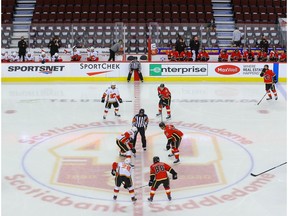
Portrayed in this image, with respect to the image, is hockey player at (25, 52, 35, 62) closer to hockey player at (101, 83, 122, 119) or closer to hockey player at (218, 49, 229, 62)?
hockey player at (101, 83, 122, 119)

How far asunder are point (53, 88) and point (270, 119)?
294 inches

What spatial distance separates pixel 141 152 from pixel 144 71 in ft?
26.5

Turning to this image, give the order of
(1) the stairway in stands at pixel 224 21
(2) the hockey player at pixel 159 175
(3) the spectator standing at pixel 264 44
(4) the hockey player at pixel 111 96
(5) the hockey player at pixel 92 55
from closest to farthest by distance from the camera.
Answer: (2) the hockey player at pixel 159 175 < (4) the hockey player at pixel 111 96 < (5) the hockey player at pixel 92 55 < (3) the spectator standing at pixel 264 44 < (1) the stairway in stands at pixel 224 21

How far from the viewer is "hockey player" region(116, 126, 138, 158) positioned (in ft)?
35.6

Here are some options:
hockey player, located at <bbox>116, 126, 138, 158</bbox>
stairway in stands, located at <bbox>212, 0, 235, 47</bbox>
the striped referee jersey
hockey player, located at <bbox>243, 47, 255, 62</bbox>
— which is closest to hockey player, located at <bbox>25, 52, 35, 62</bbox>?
stairway in stands, located at <bbox>212, 0, 235, 47</bbox>

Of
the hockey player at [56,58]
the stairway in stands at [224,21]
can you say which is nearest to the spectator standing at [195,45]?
the stairway in stands at [224,21]

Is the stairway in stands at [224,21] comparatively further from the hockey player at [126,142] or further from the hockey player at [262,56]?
the hockey player at [126,142]

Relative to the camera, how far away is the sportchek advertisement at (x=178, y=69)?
19.5 m

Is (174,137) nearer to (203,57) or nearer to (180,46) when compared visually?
(203,57)

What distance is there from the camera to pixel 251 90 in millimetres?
18156

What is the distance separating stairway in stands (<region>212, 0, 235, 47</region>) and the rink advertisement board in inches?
116

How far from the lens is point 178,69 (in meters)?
Result: 19.5

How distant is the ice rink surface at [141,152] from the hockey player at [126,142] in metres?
0.29

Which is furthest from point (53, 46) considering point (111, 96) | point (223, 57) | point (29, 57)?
point (111, 96)
